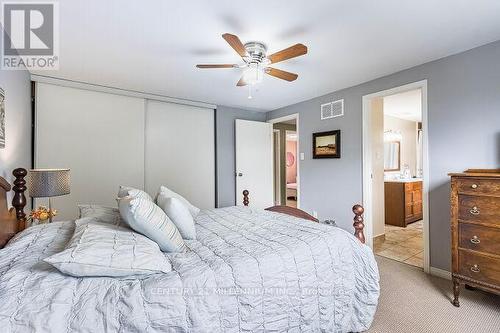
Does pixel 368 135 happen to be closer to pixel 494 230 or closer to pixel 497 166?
pixel 497 166

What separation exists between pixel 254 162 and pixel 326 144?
57.5 inches

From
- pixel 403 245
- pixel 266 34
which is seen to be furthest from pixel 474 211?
pixel 266 34

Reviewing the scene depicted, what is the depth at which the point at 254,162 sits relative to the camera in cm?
473

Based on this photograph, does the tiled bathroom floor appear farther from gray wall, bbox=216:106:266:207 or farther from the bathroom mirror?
Result: gray wall, bbox=216:106:266:207

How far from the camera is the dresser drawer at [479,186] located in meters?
1.86

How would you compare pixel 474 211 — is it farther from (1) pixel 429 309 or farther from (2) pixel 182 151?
(2) pixel 182 151

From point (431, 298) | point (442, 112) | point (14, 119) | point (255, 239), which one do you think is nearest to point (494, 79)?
point (442, 112)

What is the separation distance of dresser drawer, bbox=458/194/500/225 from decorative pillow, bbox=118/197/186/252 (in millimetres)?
2258

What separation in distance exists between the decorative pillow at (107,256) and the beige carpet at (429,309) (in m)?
1.65

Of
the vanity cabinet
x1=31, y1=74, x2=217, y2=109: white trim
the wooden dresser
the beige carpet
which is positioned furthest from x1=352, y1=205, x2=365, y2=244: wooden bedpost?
the vanity cabinet

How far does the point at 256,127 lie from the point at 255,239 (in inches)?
133

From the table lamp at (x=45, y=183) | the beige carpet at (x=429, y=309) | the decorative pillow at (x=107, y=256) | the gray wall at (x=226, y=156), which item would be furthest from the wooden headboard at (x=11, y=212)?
the gray wall at (x=226, y=156)

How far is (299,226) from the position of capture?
6.18ft

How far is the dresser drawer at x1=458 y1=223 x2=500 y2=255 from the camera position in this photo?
6.10ft
